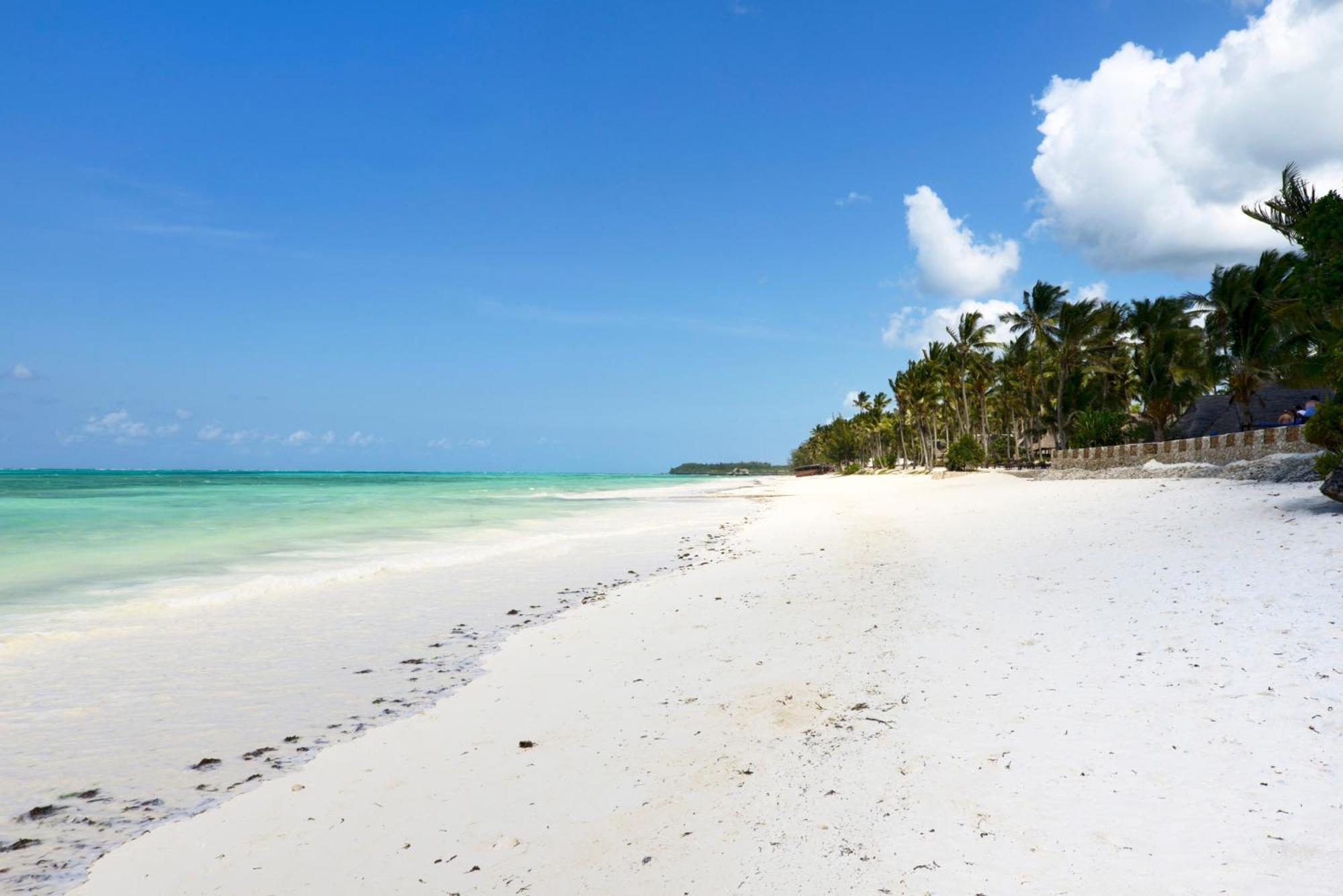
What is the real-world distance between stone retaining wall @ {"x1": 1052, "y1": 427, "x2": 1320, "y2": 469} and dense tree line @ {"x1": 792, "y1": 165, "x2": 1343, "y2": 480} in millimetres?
3208

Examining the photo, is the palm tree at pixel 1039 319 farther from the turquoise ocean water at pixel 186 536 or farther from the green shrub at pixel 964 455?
the turquoise ocean water at pixel 186 536

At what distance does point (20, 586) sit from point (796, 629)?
16.5 meters

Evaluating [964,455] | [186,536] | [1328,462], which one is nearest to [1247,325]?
[964,455]

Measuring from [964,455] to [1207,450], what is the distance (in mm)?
32705

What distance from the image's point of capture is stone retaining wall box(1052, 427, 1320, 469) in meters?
21.8

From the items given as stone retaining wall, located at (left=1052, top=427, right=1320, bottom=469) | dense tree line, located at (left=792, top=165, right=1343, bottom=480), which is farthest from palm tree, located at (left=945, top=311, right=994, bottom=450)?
stone retaining wall, located at (left=1052, top=427, right=1320, bottom=469)

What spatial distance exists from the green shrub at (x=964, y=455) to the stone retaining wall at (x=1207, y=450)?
69.7 ft

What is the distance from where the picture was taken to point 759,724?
19.1 feet

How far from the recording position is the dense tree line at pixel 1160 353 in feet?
51.2

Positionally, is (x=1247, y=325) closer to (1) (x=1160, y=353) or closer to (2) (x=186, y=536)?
(1) (x=1160, y=353)

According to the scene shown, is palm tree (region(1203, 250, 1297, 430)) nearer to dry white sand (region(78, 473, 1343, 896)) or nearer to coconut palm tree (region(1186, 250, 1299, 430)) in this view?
coconut palm tree (region(1186, 250, 1299, 430))

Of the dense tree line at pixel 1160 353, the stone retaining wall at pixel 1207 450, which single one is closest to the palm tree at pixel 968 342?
the dense tree line at pixel 1160 353

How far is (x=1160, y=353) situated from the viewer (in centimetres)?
4303

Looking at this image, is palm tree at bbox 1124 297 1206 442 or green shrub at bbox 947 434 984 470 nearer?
palm tree at bbox 1124 297 1206 442
